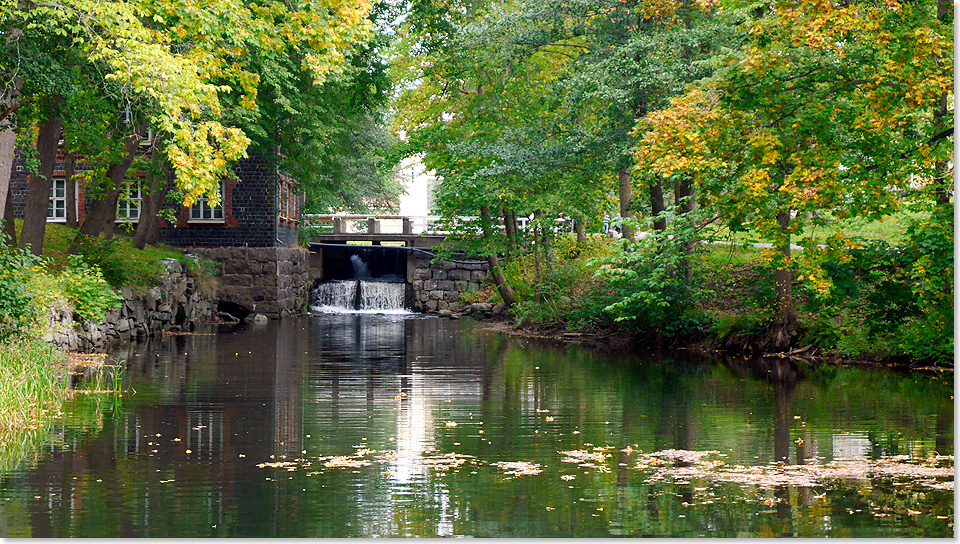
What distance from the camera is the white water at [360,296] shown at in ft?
133

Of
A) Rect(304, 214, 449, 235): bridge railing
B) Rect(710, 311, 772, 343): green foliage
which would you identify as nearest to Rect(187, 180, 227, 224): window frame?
Rect(304, 214, 449, 235): bridge railing

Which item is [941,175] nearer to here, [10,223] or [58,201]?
[10,223]

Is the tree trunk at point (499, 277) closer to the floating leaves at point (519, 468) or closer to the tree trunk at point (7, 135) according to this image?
the tree trunk at point (7, 135)

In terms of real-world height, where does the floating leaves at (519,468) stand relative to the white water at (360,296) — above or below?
below

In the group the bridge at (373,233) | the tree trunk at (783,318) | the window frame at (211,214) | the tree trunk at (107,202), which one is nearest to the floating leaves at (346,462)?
the tree trunk at (783,318)

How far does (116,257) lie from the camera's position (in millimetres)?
24656

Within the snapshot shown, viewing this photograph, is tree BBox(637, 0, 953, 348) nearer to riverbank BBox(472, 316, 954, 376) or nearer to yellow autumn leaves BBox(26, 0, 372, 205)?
riverbank BBox(472, 316, 954, 376)

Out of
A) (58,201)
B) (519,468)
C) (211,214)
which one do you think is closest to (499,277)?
(211,214)

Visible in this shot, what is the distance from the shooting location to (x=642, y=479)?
8.98 m

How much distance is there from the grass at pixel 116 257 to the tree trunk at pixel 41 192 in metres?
0.64

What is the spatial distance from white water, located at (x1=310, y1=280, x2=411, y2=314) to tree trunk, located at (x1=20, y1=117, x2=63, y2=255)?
60.8ft

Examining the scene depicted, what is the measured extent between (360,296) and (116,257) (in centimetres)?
1664

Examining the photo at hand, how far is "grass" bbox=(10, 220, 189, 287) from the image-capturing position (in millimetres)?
23812

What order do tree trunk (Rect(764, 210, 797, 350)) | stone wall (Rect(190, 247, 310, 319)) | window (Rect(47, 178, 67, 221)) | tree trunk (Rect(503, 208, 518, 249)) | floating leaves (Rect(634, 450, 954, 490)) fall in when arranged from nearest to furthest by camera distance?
1. floating leaves (Rect(634, 450, 954, 490))
2. tree trunk (Rect(764, 210, 797, 350))
3. tree trunk (Rect(503, 208, 518, 249))
4. stone wall (Rect(190, 247, 310, 319))
5. window (Rect(47, 178, 67, 221))
